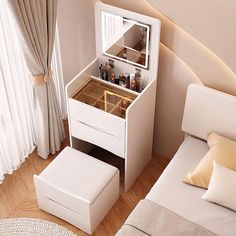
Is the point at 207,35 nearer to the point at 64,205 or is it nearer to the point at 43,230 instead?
the point at 64,205

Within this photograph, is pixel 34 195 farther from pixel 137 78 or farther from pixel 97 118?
pixel 137 78

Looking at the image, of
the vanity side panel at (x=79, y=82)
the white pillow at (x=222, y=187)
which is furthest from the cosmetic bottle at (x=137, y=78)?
the white pillow at (x=222, y=187)

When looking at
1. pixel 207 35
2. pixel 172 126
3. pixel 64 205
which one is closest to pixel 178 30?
pixel 207 35

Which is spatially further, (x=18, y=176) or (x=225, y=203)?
(x=18, y=176)

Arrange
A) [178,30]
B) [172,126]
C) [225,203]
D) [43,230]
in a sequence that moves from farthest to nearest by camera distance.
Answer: [172,126] → [43,230] → [178,30] → [225,203]

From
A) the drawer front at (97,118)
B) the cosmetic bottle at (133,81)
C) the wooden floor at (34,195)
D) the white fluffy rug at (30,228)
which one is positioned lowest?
the white fluffy rug at (30,228)

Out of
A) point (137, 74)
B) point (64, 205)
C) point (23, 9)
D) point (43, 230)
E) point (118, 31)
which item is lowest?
point (43, 230)

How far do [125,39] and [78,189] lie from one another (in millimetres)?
997

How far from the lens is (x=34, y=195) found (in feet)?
10.1

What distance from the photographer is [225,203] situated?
2.43 metres

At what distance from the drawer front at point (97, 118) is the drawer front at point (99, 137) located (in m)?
0.03

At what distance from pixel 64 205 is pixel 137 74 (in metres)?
0.97

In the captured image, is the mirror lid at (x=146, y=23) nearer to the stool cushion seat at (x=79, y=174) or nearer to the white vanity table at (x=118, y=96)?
the white vanity table at (x=118, y=96)

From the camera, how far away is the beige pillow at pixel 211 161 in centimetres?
254
